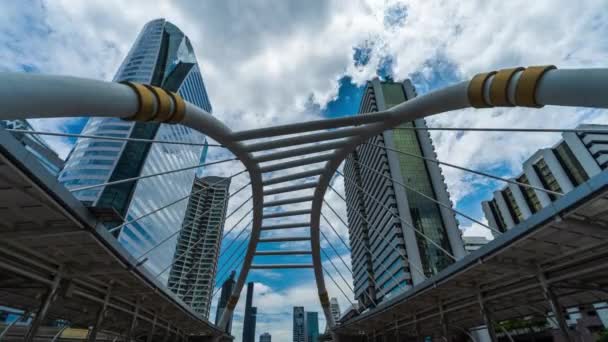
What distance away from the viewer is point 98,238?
26.7 feet

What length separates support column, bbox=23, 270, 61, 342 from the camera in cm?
912

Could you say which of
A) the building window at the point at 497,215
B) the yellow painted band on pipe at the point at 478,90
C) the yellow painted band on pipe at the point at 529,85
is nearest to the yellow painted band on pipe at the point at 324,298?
the yellow painted band on pipe at the point at 478,90

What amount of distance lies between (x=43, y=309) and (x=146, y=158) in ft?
258

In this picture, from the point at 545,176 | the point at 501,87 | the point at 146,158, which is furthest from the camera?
the point at 146,158

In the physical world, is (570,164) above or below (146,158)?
below

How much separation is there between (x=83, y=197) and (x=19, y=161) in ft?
248

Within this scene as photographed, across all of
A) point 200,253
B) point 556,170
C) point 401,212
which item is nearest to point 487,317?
point 401,212

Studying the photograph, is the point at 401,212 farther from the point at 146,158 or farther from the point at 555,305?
the point at 146,158

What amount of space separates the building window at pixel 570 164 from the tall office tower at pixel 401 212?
23639 millimetres

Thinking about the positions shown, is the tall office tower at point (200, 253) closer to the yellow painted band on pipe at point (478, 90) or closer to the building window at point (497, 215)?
the building window at point (497, 215)

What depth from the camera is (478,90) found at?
745 cm

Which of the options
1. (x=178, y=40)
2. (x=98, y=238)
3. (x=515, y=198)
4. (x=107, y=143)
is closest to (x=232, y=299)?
(x=98, y=238)

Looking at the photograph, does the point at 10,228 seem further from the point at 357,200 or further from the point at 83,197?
the point at 357,200

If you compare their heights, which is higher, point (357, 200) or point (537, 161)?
point (357, 200)
